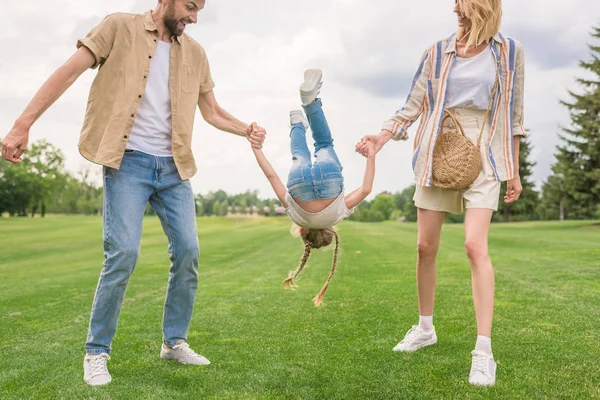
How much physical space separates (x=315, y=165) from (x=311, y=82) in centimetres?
64

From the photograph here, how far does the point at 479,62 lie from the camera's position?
4406 mm

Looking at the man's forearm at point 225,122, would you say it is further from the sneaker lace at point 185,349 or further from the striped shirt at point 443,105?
the sneaker lace at point 185,349

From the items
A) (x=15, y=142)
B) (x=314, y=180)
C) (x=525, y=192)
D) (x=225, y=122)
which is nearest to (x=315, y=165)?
(x=314, y=180)

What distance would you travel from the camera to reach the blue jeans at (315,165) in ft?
14.2

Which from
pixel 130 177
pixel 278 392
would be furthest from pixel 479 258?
pixel 130 177

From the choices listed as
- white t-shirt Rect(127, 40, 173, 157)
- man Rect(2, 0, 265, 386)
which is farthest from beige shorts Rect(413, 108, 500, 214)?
white t-shirt Rect(127, 40, 173, 157)

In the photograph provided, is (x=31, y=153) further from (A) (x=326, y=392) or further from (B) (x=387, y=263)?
(A) (x=326, y=392)

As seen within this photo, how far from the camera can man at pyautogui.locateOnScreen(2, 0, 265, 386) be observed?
13.2 ft

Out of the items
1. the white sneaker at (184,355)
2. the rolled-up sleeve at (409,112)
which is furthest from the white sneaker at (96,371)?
the rolled-up sleeve at (409,112)

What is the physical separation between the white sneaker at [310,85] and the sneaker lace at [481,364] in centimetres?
212

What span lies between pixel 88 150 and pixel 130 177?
32 centimetres

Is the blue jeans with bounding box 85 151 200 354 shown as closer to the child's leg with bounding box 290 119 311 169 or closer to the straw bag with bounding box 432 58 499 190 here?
the child's leg with bounding box 290 119 311 169

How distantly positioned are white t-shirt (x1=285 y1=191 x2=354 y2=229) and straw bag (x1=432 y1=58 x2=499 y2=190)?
0.72 m

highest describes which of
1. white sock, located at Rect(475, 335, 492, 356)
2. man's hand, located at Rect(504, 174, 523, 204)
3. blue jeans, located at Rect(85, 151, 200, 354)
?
man's hand, located at Rect(504, 174, 523, 204)
